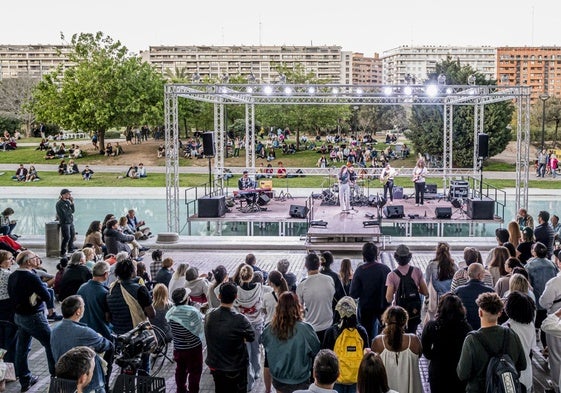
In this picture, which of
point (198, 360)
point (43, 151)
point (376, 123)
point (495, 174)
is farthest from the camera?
point (376, 123)

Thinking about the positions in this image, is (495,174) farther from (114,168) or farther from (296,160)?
(114,168)

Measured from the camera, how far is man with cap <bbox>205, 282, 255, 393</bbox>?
5.25 m

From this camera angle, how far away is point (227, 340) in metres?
5.29

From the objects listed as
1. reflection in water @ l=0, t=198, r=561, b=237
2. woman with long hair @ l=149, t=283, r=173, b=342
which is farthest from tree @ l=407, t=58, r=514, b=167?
woman with long hair @ l=149, t=283, r=173, b=342

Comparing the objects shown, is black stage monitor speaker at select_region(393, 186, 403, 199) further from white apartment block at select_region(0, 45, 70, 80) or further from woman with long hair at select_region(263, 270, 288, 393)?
white apartment block at select_region(0, 45, 70, 80)

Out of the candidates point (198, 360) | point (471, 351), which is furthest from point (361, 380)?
point (198, 360)

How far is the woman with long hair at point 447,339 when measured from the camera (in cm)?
490

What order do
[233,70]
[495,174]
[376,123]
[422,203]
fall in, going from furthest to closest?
[233,70], [376,123], [495,174], [422,203]

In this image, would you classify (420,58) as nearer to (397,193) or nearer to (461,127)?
(461,127)

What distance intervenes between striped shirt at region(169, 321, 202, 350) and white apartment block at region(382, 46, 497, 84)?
18296cm

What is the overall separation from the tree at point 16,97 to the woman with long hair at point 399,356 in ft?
214

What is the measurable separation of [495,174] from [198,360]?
3437 cm

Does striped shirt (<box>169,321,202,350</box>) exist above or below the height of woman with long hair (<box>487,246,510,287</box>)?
below

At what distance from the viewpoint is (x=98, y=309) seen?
20.8 feet
